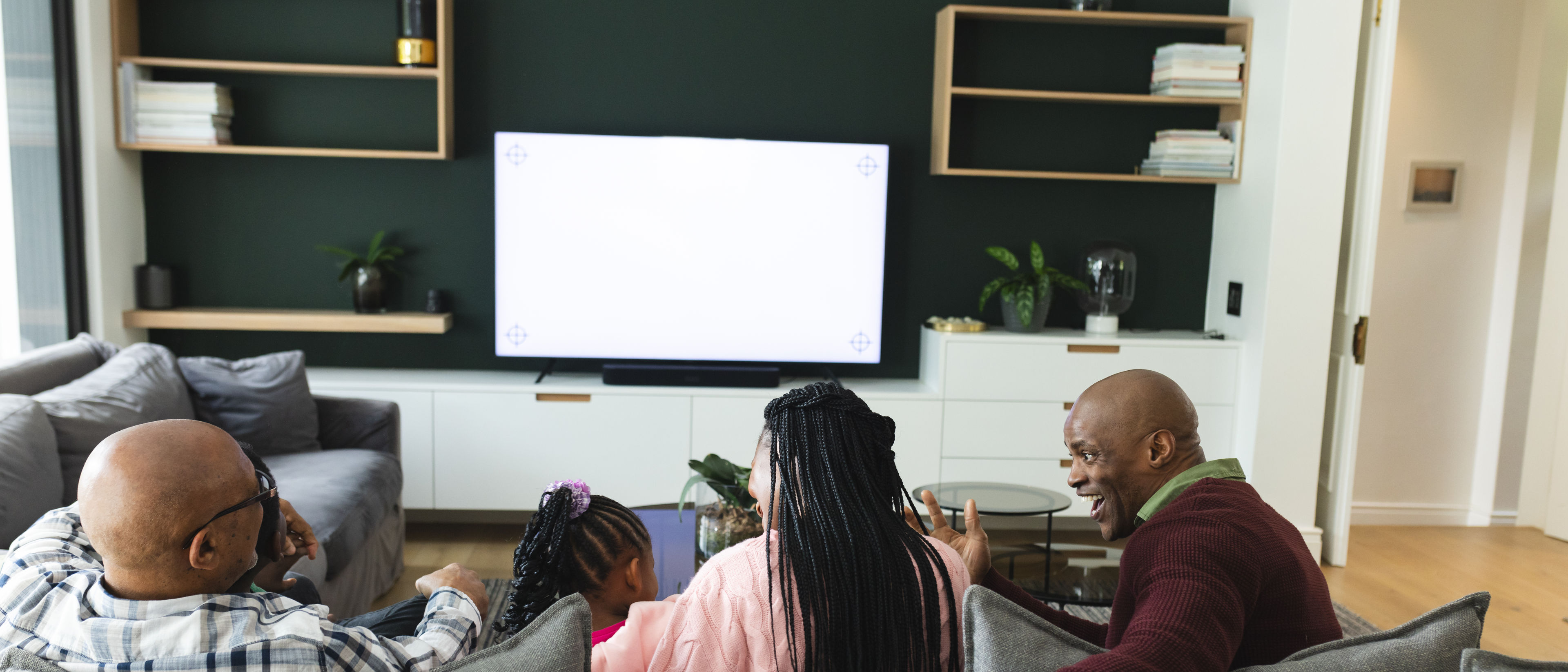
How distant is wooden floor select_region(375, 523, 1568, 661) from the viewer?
3.08m

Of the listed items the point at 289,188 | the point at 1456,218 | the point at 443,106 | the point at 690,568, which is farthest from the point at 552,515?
the point at 1456,218

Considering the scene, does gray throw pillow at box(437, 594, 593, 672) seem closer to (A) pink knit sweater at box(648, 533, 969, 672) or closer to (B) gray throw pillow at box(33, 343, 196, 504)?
(A) pink knit sweater at box(648, 533, 969, 672)

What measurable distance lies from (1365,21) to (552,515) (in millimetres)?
3330

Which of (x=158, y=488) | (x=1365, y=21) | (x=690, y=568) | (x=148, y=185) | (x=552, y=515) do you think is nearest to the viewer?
(x=158, y=488)

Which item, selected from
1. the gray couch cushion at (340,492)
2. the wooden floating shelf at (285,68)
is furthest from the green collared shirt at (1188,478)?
the wooden floating shelf at (285,68)

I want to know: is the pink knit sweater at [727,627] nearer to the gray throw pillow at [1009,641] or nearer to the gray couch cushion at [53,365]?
the gray throw pillow at [1009,641]

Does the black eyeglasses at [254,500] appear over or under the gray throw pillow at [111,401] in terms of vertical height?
over

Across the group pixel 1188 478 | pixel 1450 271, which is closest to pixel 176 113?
pixel 1188 478

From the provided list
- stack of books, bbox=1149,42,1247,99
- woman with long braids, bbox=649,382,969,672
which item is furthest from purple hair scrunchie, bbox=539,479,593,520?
stack of books, bbox=1149,42,1247,99

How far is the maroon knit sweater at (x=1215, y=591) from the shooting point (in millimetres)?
943

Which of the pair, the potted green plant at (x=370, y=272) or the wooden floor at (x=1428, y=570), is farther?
the potted green plant at (x=370, y=272)

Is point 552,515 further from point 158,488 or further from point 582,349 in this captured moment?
point 582,349

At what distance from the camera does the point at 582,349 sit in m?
3.79

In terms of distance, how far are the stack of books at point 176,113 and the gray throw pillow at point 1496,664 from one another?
12.4 feet
